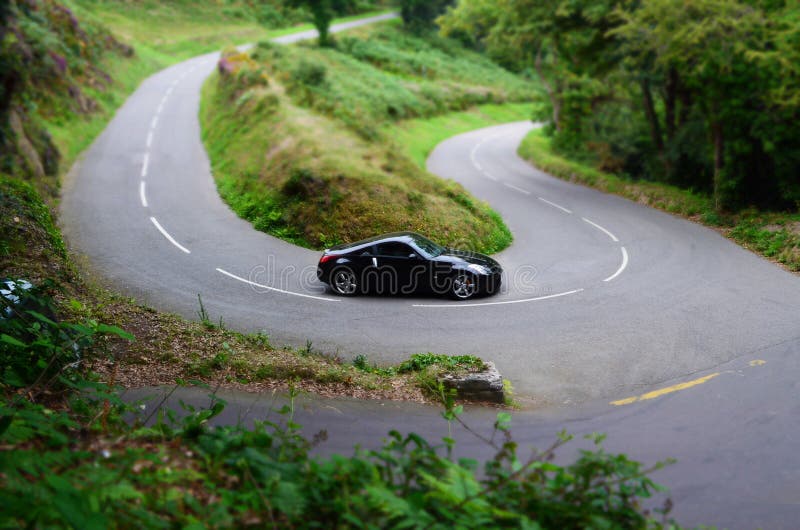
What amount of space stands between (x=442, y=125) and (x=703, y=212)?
26.5 meters

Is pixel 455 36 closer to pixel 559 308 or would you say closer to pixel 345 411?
pixel 559 308

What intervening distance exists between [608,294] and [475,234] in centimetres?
533

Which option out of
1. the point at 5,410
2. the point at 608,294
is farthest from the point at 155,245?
the point at 5,410

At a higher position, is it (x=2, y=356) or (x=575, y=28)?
(x=575, y=28)

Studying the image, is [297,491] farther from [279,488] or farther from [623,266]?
[623,266]

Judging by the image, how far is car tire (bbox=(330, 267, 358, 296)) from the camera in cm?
1505

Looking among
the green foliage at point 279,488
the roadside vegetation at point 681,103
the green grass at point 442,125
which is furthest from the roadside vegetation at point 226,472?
the green grass at point 442,125

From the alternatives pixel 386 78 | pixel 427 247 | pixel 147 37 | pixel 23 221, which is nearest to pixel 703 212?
pixel 427 247

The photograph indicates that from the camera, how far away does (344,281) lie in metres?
15.1

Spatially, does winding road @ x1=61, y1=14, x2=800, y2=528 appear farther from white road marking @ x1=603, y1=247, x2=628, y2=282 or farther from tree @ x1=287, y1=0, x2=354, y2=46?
tree @ x1=287, y1=0, x2=354, y2=46

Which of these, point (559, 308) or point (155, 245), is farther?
point (155, 245)

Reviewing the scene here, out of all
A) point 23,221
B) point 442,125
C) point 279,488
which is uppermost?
point 279,488

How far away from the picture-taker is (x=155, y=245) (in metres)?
18.0

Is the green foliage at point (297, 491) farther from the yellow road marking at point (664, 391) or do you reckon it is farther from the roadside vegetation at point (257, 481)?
the yellow road marking at point (664, 391)
